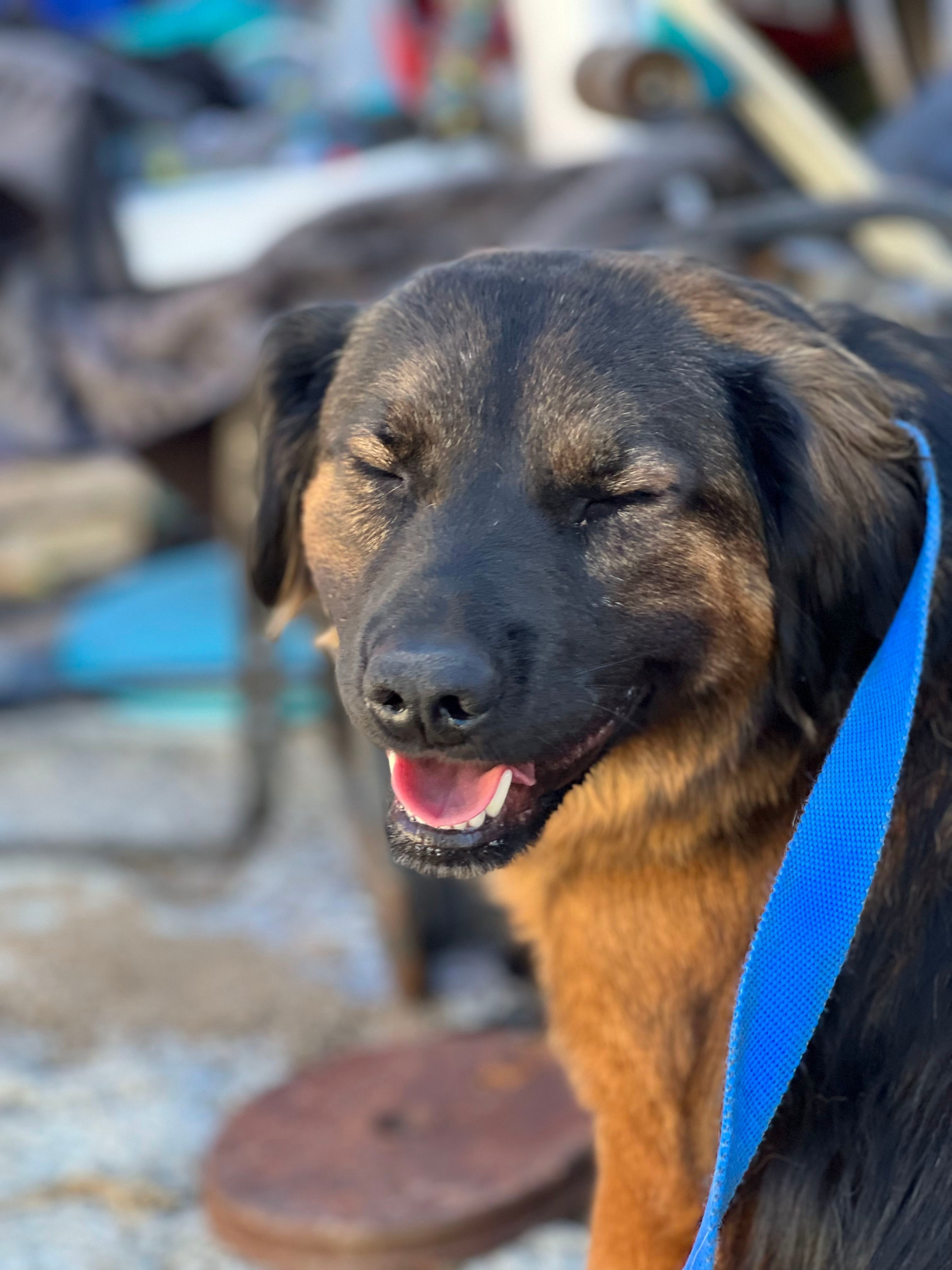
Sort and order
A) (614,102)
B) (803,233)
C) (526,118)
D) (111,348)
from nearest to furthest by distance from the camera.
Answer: (803,233), (614,102), (111,348), (526,118)

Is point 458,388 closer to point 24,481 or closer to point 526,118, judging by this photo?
point 526,118

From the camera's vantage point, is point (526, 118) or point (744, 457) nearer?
point (744, 457)

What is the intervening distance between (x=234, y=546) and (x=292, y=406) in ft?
7.30

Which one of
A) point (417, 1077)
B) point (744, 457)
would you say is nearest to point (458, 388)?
point (744, 457)

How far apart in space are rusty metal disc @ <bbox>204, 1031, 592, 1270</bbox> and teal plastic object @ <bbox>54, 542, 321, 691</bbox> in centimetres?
133

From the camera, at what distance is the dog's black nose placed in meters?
1.51

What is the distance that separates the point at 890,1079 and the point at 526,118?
4966 mm

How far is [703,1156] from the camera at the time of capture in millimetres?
1804

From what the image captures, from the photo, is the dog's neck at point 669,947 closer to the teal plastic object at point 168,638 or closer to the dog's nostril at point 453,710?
the dog's nostril at point 453,710

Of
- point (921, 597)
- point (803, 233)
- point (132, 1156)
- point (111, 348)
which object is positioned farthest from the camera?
point (111, 348)

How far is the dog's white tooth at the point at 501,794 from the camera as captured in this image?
5.52ft

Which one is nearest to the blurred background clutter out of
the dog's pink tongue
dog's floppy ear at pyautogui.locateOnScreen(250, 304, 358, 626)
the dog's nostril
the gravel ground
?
the gravel ground

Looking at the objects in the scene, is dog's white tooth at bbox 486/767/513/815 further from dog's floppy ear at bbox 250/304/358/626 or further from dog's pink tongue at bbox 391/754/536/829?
dog's floppy ear at bbox 250/304/358/626

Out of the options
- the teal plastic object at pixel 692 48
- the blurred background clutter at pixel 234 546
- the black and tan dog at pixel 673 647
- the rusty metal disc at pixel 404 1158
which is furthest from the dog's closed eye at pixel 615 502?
the teal plastic object at pixel 692 48
